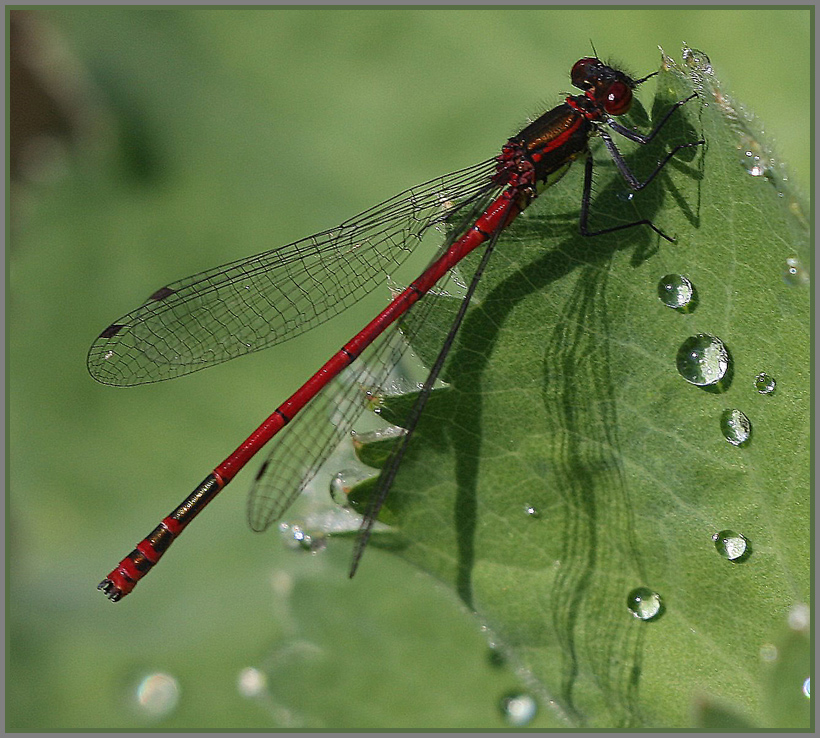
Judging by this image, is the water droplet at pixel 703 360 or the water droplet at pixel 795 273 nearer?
the water droplet at pixel 795 273

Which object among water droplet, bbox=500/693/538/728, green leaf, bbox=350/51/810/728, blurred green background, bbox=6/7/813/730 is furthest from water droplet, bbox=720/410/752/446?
blurred green background, bbox=6/7/813/730

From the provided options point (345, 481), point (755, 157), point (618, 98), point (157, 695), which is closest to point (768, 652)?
point (755, 157)

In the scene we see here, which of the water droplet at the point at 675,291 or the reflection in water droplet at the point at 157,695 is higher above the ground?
the water droplet at the point at 675,291

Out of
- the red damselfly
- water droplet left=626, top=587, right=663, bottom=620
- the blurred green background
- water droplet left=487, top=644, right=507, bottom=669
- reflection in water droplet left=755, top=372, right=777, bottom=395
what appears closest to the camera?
reflection in water droplet left=755, top=372, right=777, bottom=395

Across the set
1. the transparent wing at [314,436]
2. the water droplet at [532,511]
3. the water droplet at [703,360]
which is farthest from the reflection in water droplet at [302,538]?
the water droplet at [703,360]

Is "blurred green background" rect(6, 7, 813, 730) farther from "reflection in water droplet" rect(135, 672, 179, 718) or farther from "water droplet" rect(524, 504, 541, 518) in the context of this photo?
"water droplet" rect(524, 504, 541, 518)

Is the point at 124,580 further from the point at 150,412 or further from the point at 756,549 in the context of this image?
the point at 756,549

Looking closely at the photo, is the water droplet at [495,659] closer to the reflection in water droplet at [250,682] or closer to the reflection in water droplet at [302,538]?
the reflection in water droplet at [302,538]

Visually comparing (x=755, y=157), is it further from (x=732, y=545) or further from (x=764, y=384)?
(x=732, y=545)
